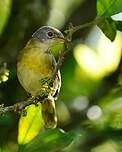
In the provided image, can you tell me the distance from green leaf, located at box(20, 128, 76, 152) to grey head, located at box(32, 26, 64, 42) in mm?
1207

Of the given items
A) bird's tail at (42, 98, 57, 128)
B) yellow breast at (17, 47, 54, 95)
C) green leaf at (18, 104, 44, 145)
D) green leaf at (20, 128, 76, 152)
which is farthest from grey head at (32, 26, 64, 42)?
green leaf at (20, 128, 76, 152)

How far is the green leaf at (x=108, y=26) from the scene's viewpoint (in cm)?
235

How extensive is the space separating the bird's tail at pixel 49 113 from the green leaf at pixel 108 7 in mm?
1105

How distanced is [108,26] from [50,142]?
0.62 metres

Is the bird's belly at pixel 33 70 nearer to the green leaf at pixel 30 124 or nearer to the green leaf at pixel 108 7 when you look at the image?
the green leaf at pixel 30 124

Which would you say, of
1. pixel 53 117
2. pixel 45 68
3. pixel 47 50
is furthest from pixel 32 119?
pixel 47 50

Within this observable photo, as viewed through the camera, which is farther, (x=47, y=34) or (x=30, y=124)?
(x=47, y=34)

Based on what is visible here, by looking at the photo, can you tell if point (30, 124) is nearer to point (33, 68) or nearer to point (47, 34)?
point (33, 68)

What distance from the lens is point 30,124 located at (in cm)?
292

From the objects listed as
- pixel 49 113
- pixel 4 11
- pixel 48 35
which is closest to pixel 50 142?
pixel 49 113

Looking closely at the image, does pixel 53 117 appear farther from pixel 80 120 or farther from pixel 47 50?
pixel 47 50

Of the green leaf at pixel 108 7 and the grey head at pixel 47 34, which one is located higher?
the green leaf at pixel 108 7

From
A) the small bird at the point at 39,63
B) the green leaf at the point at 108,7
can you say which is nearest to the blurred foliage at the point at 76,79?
the small bird at the point at 39,63

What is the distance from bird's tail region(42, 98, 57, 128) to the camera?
3.47 meters
